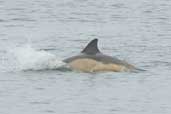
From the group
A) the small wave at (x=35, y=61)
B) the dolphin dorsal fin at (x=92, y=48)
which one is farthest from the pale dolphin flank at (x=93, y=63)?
the small wave at (x=35, y=61)

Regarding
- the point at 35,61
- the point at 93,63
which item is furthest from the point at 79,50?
the point at 93,63

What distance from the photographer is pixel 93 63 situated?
29.3 metres

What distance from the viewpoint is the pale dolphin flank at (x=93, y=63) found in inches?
1147

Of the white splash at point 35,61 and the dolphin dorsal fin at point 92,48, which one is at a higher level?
the dolphin dorsal fin at point 92,48

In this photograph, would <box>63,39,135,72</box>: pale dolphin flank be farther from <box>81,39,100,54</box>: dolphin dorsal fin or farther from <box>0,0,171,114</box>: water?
<box>0,0,171,114</box>: water

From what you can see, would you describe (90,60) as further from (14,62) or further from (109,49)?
(109,49)

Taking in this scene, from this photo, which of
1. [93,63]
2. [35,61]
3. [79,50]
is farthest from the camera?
[79,50]

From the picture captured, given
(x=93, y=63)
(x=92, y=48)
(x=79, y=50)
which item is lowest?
(x=79, y=50)

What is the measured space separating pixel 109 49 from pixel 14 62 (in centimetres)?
478

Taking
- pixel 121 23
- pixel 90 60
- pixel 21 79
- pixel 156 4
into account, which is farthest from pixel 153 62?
pixel 156 4

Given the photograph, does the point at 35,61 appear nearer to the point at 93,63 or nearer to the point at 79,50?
the point at 93,63

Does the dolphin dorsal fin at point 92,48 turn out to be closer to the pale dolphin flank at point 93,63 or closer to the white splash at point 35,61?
the pale dolphin flank at point 93,63

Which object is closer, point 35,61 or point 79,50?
point 35,61

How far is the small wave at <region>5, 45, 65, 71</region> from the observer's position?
2928 centimetres
